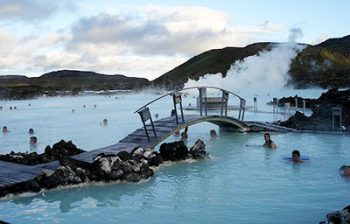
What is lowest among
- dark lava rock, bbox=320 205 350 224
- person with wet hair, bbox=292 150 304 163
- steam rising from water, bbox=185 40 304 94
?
dark lava rock, bbox=320 205 350 224

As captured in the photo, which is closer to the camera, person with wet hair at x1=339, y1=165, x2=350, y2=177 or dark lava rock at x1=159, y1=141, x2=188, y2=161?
person with wet hair at x1=339, y1=165, x2=350, y2=177

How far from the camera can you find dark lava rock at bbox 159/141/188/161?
13859 mm

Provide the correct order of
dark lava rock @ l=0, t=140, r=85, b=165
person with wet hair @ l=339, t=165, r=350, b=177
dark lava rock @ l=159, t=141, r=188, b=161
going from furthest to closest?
dark lava rock @ l=159, t=141, r=188, b=161
dark lava rock @ l=0, t=140, r=85, b=165
person with wet hair @ l=339, t=165, r=350, b=177

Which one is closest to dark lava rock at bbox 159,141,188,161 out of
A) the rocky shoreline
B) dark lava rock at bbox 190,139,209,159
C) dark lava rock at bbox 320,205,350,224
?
dark lava rock at bbox 190,139,209,159

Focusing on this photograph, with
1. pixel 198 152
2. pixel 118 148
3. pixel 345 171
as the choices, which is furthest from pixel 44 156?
pixel 345 171

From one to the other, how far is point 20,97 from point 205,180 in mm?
99019

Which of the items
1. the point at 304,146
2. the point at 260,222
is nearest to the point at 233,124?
the point at 304,146

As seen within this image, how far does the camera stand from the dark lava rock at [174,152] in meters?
13.9

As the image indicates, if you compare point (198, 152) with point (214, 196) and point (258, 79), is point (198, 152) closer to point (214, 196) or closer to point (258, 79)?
point (214, 196)

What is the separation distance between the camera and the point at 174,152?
1391cm

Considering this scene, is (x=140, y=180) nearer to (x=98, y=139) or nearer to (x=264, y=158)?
(x=264, y=158)

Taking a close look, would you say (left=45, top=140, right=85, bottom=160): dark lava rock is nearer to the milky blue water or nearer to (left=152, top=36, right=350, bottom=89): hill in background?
the milky blue water

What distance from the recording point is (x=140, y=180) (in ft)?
37.4

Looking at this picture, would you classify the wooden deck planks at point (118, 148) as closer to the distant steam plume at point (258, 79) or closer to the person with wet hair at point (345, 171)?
the person with wet hair at point (345, 171)
